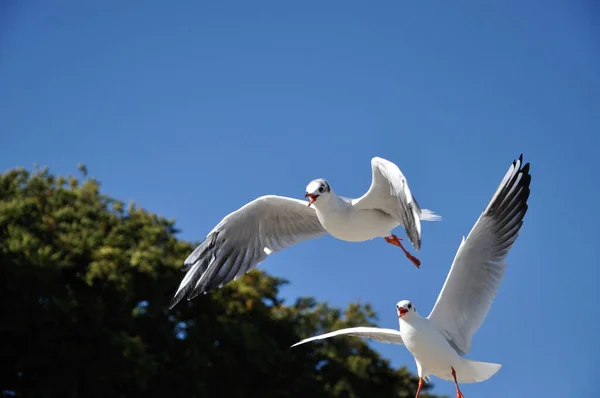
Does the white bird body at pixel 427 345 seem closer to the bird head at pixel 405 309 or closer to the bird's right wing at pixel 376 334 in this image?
the bird head at pixel 405 309

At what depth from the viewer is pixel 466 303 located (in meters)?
9.09

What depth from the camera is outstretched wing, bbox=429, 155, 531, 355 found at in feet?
29.3

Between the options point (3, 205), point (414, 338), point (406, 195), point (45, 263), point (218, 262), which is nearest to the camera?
point (406, 195)

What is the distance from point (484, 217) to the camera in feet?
29.8

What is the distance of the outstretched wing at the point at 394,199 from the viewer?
25.7ft

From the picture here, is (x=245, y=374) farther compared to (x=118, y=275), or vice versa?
(x=245, y=374)

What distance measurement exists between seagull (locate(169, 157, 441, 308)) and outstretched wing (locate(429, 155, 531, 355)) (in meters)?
0.52

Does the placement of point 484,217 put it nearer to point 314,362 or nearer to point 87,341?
point 87,341

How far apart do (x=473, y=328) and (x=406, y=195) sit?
1958 mm

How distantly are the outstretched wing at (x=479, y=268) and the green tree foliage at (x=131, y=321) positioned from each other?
5.80 m

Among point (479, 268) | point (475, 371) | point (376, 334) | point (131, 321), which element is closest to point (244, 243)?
point (376, 334)

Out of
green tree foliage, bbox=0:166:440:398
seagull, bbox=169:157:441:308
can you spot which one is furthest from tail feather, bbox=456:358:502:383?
green tree foliage, bbox=0:166:440:398

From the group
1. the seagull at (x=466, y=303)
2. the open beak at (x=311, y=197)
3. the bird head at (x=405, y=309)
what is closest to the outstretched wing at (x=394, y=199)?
the open beak at (x=311, y=197)

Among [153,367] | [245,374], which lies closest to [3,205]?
[153,367]
